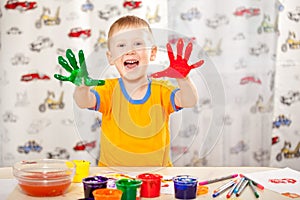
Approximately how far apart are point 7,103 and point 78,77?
3.26ft

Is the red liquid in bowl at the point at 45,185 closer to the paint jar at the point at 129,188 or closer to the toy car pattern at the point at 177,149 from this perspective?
the paint jar at the point at 129,188

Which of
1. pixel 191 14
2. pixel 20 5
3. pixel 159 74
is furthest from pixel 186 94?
pixel 20 5

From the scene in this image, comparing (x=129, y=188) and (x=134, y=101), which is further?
(x=134, y=101)

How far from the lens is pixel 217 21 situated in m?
2.12

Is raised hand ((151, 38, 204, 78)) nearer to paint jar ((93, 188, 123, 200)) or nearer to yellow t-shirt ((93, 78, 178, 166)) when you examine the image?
yellow t-shirt ((93, 78, 178, 166))

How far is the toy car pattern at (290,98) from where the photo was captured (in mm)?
2148

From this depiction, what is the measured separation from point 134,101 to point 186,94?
7.3 inches

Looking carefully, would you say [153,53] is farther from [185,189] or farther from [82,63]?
[185,189]

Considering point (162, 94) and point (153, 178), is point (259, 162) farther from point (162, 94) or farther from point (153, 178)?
point (153, 178)

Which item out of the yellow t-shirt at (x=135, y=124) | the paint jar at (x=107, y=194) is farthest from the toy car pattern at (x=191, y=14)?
the paint jar at (x=107, y=194)

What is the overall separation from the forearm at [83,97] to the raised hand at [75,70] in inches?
3.2

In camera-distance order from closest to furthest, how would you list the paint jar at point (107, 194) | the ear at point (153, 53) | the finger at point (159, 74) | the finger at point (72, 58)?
the paint jar at point (107, 194)
the finger at point (72, 58)
the finger at point (159, 74)
the ear at point (153, 53)

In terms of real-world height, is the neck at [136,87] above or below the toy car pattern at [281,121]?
above

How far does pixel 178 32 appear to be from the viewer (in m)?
2.12
